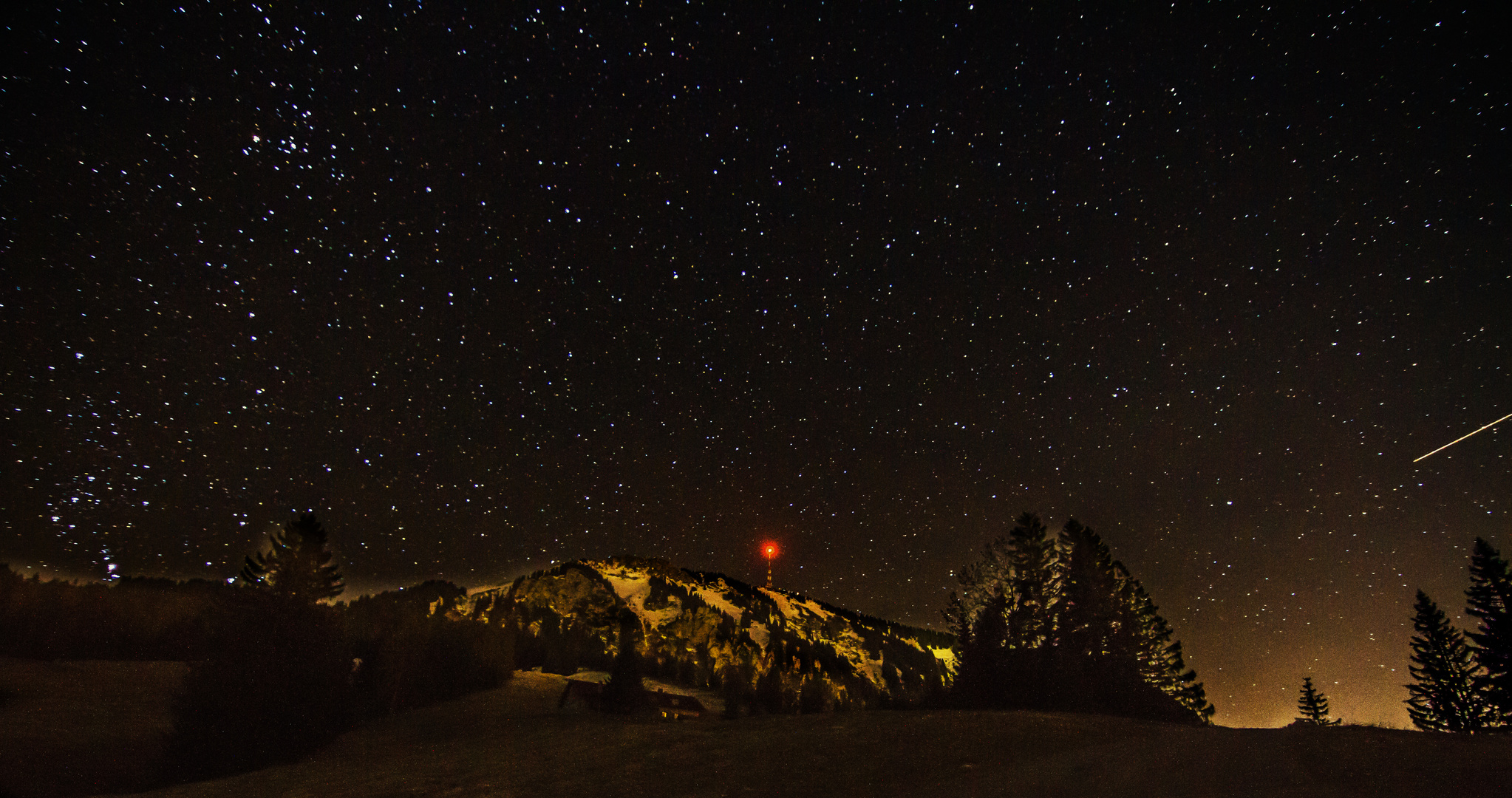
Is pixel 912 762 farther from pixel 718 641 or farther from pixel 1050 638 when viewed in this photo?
pixel 718 641

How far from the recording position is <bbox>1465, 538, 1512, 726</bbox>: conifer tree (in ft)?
99.9

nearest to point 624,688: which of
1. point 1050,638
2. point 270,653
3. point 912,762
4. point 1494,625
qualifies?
point 270,653

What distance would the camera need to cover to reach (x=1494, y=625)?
31078 mm

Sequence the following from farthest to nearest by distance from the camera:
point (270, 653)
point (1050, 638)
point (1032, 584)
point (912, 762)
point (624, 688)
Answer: point (624, 688) → point (1032, 584) → point (1050, 638) → point (270, 653) → point (912, 762)

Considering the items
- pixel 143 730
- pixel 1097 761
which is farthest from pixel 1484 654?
pixel 143 730

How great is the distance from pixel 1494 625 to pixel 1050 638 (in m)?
23.9

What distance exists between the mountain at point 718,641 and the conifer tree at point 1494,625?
2524cm

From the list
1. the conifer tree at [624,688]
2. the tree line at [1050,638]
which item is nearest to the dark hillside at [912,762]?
the tree line at [1050,638]

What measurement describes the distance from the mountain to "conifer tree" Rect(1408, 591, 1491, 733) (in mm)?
27531

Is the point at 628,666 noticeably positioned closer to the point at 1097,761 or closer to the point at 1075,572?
the point at 1075,572

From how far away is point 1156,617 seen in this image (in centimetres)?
3950

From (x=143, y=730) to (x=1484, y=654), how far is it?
177 ft

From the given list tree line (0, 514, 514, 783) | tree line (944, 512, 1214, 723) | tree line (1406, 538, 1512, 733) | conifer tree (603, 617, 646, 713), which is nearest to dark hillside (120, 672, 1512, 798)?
tree line (0, 514, 514, 783)

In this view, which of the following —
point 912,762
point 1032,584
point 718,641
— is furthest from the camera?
point 718,641
